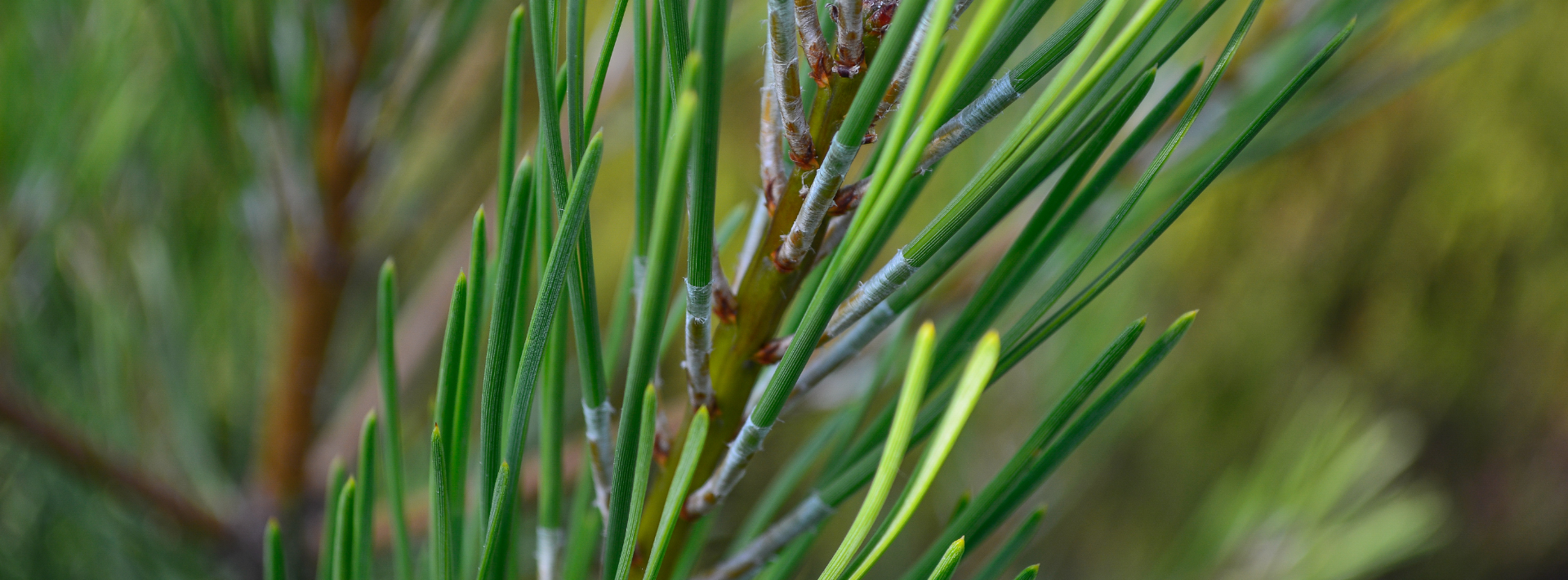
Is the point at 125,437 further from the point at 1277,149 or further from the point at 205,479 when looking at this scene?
the point at 1277,149

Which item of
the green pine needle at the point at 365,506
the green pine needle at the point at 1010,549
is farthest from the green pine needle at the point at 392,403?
the green pine needle at the point at 1010,549

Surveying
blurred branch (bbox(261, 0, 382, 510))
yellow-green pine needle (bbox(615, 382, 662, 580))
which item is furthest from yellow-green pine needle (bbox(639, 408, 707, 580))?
blurred branch (bbox(261, 0, 382, 510))

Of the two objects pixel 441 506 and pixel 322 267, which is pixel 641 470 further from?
pixel 322 267

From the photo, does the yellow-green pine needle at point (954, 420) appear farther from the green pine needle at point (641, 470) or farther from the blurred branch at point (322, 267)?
the blurred branch at point (322, 267)

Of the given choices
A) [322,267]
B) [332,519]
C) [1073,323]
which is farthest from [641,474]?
[1073,323]

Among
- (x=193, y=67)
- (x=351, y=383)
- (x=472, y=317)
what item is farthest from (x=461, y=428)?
(x=351, y=383)

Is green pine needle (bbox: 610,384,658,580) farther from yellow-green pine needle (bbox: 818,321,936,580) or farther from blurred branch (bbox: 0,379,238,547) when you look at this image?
blurred branch (bbox: 0,379,238,547)
